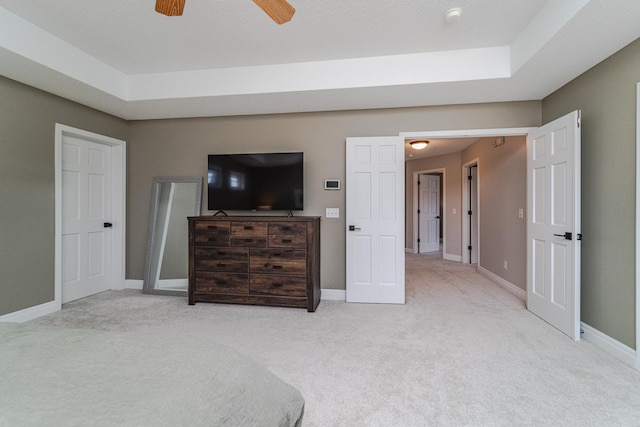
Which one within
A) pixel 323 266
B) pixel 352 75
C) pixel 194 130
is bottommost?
pixel 323 266

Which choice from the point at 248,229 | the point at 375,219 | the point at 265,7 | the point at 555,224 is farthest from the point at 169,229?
the point at 555,224

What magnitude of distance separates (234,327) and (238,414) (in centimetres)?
232

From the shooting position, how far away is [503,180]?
4.52m

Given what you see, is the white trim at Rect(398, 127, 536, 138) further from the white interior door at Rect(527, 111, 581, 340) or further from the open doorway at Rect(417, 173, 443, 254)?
the open doorway at Rect(417, 173, 443, 254)

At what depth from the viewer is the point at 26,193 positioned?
10.1ft

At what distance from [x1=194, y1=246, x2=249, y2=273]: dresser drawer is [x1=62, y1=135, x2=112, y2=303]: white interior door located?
5.21 ft

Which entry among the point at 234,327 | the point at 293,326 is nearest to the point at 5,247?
the point at 234,327

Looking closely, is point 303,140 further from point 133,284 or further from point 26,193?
point 133,284

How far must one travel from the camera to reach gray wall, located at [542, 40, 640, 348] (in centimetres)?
227

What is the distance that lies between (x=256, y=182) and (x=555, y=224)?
329cm

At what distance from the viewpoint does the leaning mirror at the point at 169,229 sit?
4082mm

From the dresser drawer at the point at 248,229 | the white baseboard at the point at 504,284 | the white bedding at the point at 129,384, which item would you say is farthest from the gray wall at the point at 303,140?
the white bedding at the point at 129,384

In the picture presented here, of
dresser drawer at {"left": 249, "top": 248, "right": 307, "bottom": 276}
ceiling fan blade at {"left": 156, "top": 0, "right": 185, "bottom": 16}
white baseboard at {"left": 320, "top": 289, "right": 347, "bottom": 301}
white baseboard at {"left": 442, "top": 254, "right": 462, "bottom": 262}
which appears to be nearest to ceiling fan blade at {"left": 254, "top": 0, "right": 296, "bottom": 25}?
ceiling fan blade at {"left": 156, "top": 0, "right": 185, "bottom": 16}

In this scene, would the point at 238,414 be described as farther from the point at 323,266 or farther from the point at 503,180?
the point at 503,180
